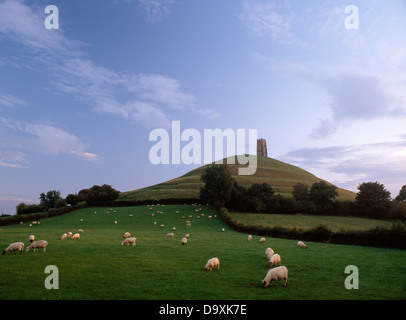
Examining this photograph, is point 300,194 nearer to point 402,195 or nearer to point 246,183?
point 402,195

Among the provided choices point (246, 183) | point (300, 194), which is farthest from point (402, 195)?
point (246, 183)

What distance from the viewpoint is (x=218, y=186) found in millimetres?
69125

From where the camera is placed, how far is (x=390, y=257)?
78.9ft

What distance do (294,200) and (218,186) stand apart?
70.6 ft

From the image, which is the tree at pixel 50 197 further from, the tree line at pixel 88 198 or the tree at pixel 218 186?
the tree at pixel 218 186

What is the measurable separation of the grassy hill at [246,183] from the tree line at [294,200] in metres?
20.5

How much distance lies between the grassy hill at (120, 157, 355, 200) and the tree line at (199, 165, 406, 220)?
67.4 ft

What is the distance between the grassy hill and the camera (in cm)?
9735

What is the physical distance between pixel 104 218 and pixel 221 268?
5107 centimetres

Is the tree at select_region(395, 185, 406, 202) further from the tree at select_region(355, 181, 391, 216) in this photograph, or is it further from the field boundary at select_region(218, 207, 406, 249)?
the field boundary at select_region(218, 207, 406, 249)

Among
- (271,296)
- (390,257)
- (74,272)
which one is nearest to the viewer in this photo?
(271,296)

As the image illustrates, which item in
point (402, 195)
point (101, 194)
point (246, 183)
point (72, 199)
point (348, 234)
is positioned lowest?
point (348, 234)
